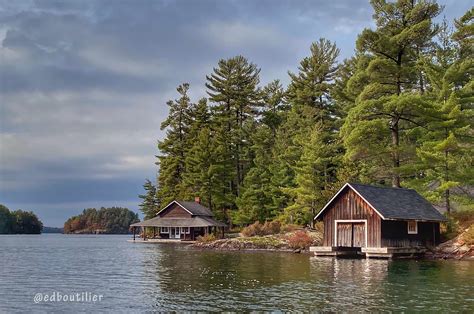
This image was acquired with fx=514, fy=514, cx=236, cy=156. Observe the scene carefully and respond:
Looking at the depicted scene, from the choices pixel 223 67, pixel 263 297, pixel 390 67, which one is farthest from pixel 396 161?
pixel 223 67

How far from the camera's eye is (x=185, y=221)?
263ft

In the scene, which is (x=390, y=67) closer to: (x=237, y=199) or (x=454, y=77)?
(x=454, y=77)

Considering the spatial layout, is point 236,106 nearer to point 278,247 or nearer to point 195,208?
point 195,208

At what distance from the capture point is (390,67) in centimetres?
5216

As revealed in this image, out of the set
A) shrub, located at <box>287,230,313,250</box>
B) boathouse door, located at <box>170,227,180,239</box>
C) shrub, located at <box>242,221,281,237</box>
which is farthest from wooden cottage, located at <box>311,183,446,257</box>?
boathouse door, located at <box>170,227,180,239</box>

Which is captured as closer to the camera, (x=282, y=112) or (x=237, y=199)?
(x=237, y=199)

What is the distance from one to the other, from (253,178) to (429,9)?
118 feet

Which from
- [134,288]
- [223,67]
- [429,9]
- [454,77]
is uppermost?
[223,67]

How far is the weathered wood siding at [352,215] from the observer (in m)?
41.7

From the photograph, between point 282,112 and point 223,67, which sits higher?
point 223,67

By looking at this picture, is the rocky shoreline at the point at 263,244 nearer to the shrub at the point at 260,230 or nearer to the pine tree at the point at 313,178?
the shrub at the point at 260,230

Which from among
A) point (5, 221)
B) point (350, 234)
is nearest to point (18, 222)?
point (5, 221)

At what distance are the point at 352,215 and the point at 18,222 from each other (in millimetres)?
162724

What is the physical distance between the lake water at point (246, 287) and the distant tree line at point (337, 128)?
16891mm
